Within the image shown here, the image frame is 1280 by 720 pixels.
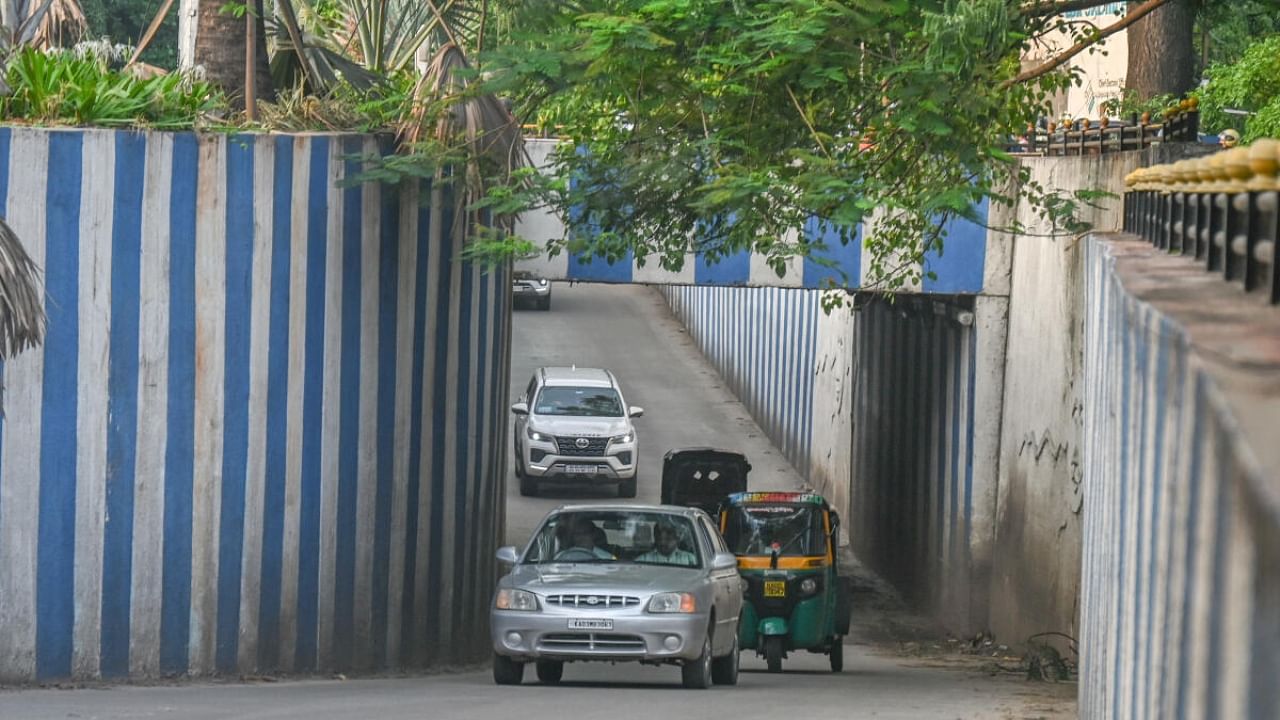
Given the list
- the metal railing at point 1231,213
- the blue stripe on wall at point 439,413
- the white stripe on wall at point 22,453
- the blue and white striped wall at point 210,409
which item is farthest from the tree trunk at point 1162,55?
the metal railing at point 1231,213

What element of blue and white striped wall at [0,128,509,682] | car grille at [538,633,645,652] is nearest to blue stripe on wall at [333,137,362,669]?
A: blue and white striped wall at [0,128,509,682]

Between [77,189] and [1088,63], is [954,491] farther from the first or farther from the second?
[1088,63]

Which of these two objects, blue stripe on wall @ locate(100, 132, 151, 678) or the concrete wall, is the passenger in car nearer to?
blue stripe on wall @ locate(100, 132, 151, 678)

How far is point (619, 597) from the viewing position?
46.6 feet

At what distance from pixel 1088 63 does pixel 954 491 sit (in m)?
18.8

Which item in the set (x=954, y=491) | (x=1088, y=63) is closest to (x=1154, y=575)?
(x=954, y=491)

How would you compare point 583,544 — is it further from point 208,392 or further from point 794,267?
point 794,267

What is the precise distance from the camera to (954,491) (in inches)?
922

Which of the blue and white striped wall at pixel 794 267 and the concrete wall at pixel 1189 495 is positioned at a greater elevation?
the blue and white striped wall at pixel 794 267

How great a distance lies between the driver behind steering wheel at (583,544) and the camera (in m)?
15.3

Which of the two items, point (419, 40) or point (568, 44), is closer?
point (568, 44)

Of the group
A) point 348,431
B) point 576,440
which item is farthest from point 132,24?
point 348,431

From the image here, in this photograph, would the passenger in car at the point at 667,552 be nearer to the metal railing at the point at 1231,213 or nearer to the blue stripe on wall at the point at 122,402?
the blue stripe on wall at the point at 122,402

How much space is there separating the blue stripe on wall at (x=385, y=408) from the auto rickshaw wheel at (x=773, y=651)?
414 cm
